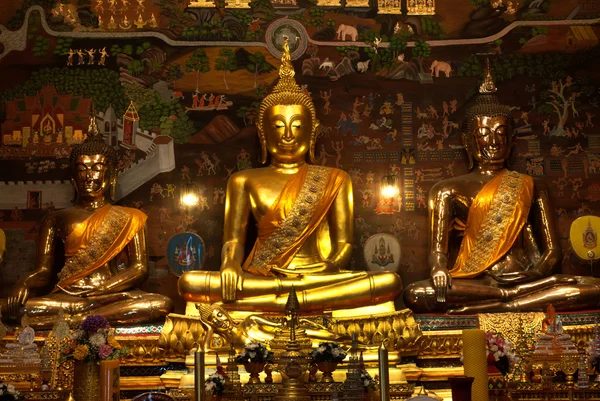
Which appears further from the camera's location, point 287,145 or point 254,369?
point 287,145

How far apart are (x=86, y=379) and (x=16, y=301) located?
3.02 metres

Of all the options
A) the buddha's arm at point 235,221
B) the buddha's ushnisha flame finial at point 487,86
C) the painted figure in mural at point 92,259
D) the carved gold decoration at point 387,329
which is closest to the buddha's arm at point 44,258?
the painted figure in mural at point 92,259

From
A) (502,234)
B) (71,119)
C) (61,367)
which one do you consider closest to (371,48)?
(502,234)

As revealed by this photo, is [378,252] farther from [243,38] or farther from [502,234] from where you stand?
[243,38]

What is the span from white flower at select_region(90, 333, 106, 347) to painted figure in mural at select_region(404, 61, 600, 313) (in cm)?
330

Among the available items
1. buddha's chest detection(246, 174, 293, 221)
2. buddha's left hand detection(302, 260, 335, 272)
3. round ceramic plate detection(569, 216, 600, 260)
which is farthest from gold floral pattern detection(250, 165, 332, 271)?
round ceramic plate detection(569, 216, 600, 260)

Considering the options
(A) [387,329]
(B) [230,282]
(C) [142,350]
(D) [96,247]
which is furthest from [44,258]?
(A) [387,329]

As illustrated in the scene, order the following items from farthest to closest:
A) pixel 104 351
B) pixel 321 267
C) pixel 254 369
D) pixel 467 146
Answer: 1. pixel 467 146
2. pixel 321 267
3. pixel 254 369
4. pixel 104 351

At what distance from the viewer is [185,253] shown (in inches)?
363

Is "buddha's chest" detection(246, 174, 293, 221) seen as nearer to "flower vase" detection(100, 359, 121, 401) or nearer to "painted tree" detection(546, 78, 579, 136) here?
"painted tree" detection(546, 78, 579, 136)

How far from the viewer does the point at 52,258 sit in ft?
29.1

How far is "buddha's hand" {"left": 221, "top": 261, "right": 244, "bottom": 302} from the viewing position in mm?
8016

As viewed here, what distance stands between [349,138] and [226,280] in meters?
2.13

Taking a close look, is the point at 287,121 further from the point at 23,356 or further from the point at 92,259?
the point at 23,356
